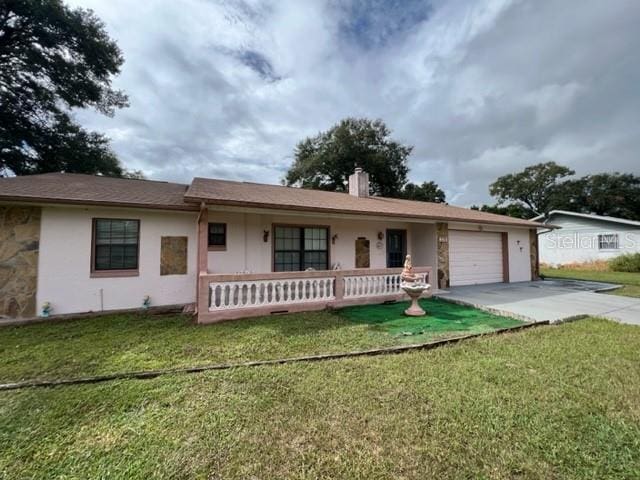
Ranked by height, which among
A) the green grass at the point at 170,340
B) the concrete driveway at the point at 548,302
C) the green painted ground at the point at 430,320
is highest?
the concrete driveway at the point at 548,302

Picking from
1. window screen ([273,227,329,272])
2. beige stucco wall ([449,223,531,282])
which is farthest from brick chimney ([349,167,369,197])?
beige stucco wall ([449,223,531,282])

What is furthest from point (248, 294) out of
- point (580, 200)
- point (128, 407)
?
point (580, 200)

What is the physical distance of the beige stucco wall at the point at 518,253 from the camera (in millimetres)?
12266

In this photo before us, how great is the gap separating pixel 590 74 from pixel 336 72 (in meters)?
10.5

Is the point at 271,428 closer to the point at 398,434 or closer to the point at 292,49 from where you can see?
the point at 398,434

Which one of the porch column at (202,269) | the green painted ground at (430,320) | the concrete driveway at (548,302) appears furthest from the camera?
the concrete driveway at (548,302)

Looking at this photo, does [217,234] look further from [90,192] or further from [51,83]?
[51,83]

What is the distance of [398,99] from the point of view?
47.8 feet

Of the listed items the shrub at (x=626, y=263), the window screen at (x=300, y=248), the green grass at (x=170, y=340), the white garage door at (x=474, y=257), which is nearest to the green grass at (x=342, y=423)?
the green grass at (x=170, y=340)

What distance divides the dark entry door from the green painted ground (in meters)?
3.32

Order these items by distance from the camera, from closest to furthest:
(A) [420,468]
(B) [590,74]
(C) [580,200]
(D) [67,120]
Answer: (A) [420,468]
(B) [590,74]
(D) [67,120]
(C) [580,200]

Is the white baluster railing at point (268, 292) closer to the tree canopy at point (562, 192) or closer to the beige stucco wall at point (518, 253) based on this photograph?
the beige stucco wall at point (518, 253)

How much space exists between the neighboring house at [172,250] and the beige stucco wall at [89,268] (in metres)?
0.02

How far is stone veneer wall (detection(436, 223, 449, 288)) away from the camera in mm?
10312
